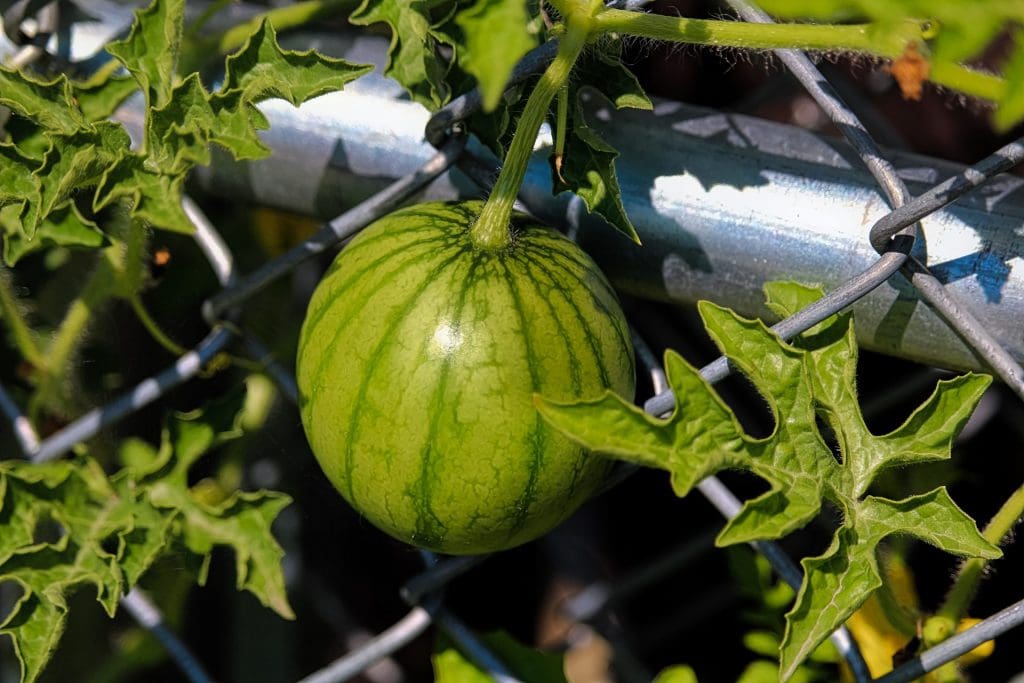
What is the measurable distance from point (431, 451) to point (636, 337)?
0.40 meters

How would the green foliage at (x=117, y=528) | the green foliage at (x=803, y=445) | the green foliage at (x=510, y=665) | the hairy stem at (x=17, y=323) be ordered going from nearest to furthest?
the green foliage at (x=803, y=445), the green foliage at (x=117, y=528), the green foliage at (x=510, y=665), the hairy stem at (x=17, y=323)

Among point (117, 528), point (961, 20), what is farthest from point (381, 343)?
point (961, 20)

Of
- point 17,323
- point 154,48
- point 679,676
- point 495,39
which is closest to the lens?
point 495,39

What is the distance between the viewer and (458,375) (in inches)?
48.1

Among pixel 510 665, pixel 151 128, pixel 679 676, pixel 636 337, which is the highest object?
pixel 151 128

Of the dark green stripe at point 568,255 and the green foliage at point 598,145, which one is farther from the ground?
the green foliage at point 598,145

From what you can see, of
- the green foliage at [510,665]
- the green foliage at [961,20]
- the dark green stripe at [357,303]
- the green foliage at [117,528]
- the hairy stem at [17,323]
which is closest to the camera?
the green foliage at [961,20]

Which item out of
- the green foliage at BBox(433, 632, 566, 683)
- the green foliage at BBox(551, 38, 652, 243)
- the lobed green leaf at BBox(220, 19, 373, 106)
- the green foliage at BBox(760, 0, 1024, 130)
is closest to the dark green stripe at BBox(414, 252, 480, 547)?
the green foliage at BBox(551, 38, 652, 243)

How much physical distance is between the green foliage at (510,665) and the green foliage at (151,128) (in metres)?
0.74

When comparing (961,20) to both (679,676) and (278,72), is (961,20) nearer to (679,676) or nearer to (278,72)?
(278,72)

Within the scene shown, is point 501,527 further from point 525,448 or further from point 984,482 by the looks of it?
point 984,482

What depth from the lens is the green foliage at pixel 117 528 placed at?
56.7 inches

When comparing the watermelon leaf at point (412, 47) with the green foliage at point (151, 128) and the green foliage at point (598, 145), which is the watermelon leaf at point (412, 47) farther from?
the green foliage at point (598, 145)

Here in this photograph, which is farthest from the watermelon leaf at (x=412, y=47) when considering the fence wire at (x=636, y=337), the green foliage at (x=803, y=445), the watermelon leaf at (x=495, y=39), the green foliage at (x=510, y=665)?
the green foliage at (x=510, y=665)
